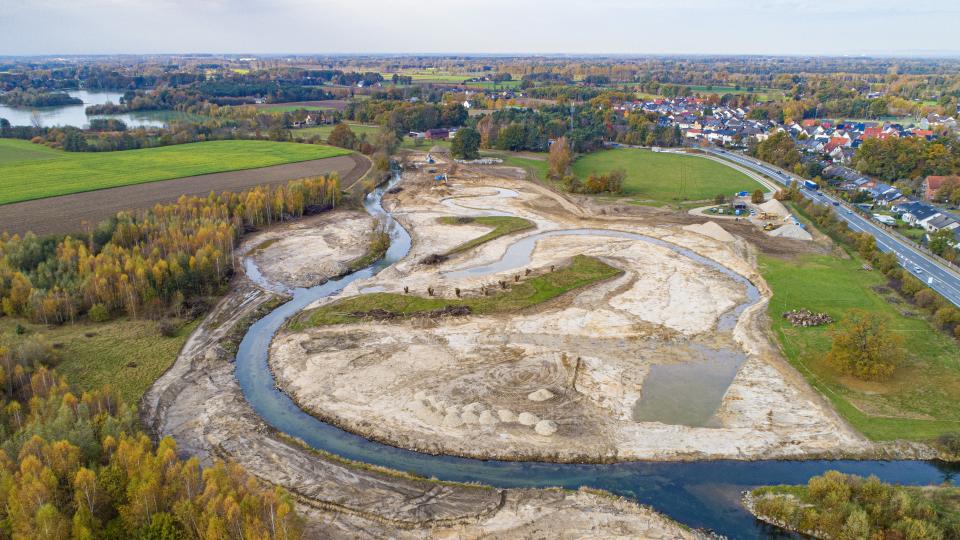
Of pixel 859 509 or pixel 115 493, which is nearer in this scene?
pixel 115 493

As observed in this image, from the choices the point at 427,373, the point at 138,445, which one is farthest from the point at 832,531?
the point at 138,445

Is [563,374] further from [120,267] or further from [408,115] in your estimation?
[408,115]

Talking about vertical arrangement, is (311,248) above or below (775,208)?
below

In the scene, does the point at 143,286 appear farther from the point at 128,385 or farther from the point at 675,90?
the point at 675,90

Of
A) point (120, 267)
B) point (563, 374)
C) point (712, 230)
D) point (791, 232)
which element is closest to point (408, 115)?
point (712, 230)

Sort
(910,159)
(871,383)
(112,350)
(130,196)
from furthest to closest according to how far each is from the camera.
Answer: (910,159) → (130,196) → (112,350) → (871,383)
